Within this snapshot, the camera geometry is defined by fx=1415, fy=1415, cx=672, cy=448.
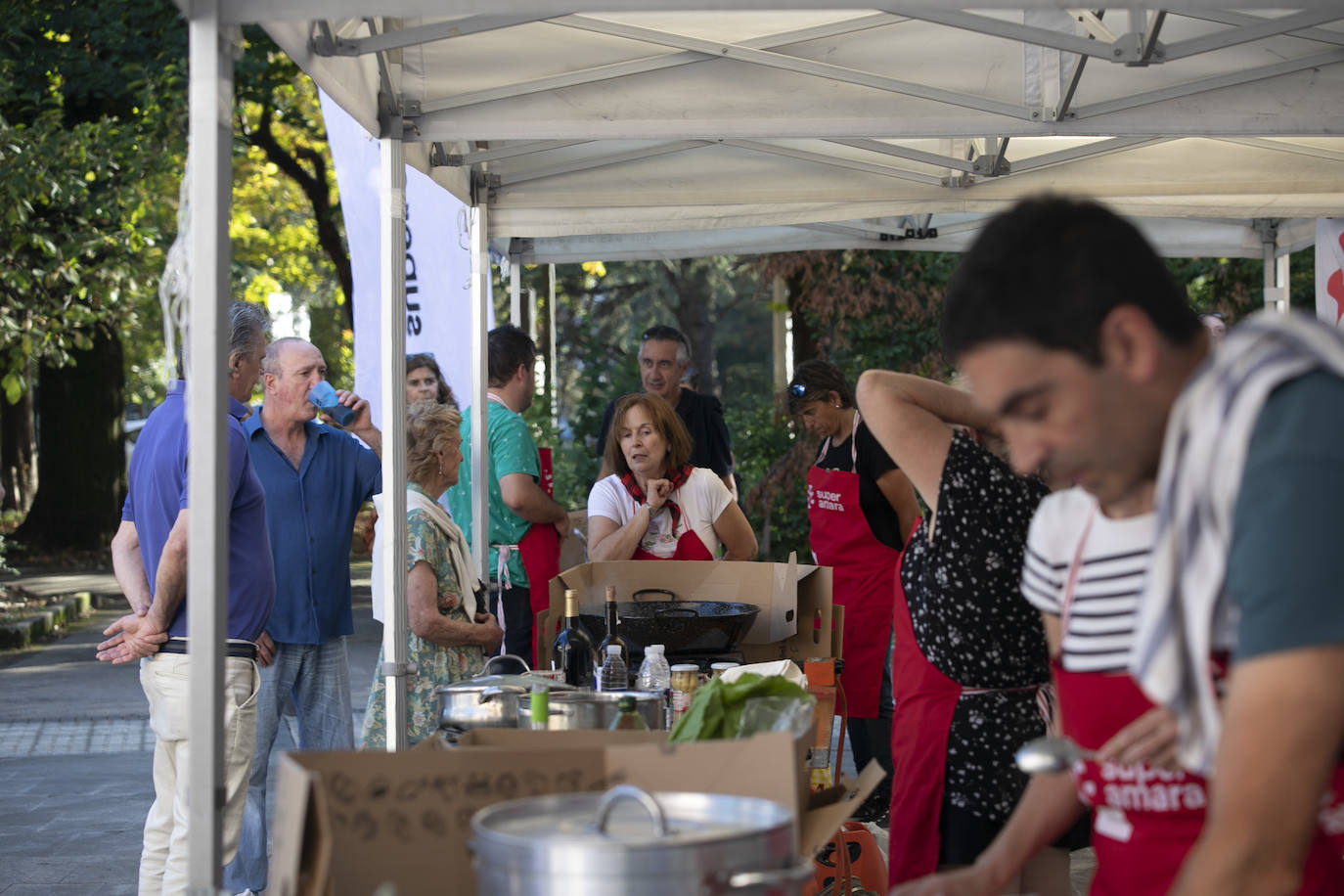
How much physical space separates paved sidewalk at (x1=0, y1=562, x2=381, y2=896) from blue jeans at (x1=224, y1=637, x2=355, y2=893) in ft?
2.78

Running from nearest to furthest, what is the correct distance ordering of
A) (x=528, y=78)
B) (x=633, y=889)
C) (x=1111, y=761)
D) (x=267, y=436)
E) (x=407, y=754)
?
(x=633, y=889)
(x=1111, y=761)
(x=407, y=754)
(x=528, y=78)
(x=267, y=436)

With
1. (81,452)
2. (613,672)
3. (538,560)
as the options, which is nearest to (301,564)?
(538,560)

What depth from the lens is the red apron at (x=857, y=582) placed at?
20.0ft

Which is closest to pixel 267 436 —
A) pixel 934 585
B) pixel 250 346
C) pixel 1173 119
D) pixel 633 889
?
pixel 250 346

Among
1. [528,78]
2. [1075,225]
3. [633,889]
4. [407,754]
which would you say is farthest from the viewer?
[528,78]

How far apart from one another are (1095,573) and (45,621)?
43.1 feet

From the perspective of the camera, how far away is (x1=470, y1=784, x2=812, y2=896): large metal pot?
59.3 inches

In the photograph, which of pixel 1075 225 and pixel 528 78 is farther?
pixel 528 78

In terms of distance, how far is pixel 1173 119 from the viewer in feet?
13.7

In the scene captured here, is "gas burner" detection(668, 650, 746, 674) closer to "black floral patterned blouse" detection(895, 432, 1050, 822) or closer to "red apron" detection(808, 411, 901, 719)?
"black floral patterned blouse" detection(895, 432, 1050, 822)

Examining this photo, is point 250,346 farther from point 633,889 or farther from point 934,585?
point 633,889

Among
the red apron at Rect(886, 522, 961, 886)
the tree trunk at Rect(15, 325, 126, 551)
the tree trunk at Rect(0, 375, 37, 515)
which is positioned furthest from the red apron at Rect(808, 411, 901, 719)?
the tree trunk at Rect(0, 375, 37, 515)

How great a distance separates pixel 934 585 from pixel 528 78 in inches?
80.1

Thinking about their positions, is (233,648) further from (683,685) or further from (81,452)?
(81,452)
